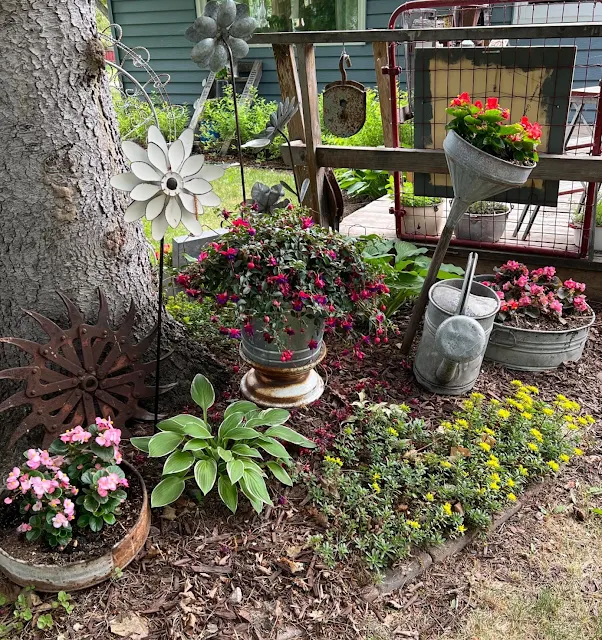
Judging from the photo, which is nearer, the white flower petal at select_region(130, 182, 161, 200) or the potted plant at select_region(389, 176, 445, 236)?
the white flower petal at select_region(130, 182, 161, 200)

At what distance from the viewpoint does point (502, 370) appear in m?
3.13

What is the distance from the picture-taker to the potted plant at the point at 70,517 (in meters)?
1.79

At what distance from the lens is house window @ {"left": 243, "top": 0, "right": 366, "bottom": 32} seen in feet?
25.5

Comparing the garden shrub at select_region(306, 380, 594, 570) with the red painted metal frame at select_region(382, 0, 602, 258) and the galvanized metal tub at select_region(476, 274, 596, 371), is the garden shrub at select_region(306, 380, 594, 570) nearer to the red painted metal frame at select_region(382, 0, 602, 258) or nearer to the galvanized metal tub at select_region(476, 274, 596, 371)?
the galvanized metal tub at select_region(476, 274, 596, 371)

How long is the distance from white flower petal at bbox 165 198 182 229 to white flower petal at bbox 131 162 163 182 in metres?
0.08

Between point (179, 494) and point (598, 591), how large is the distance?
4.85ft

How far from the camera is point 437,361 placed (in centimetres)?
285

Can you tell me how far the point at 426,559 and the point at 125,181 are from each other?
161 centimetres

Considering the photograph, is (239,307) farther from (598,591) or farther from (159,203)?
(598,591)

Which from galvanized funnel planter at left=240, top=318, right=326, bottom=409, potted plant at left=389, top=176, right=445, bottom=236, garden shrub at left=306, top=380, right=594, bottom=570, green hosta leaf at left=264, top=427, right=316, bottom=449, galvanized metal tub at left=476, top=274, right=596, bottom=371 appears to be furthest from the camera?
potted plant at left=389, top=176, right=445, bottom=236

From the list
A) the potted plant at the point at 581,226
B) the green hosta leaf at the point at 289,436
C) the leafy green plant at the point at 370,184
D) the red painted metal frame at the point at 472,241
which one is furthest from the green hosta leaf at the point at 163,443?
the leafy green plant at the point at 370,184

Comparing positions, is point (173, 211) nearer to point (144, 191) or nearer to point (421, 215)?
point (144, 191)

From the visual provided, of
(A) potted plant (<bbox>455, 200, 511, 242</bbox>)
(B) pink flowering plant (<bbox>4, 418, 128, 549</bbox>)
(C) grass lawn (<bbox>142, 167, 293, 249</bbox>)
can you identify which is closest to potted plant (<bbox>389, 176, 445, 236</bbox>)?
(A) potted plant (<bbox>455, 200, 511, 242</bbox>)

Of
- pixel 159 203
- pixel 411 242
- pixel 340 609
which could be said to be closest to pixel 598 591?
pixel 340 609
